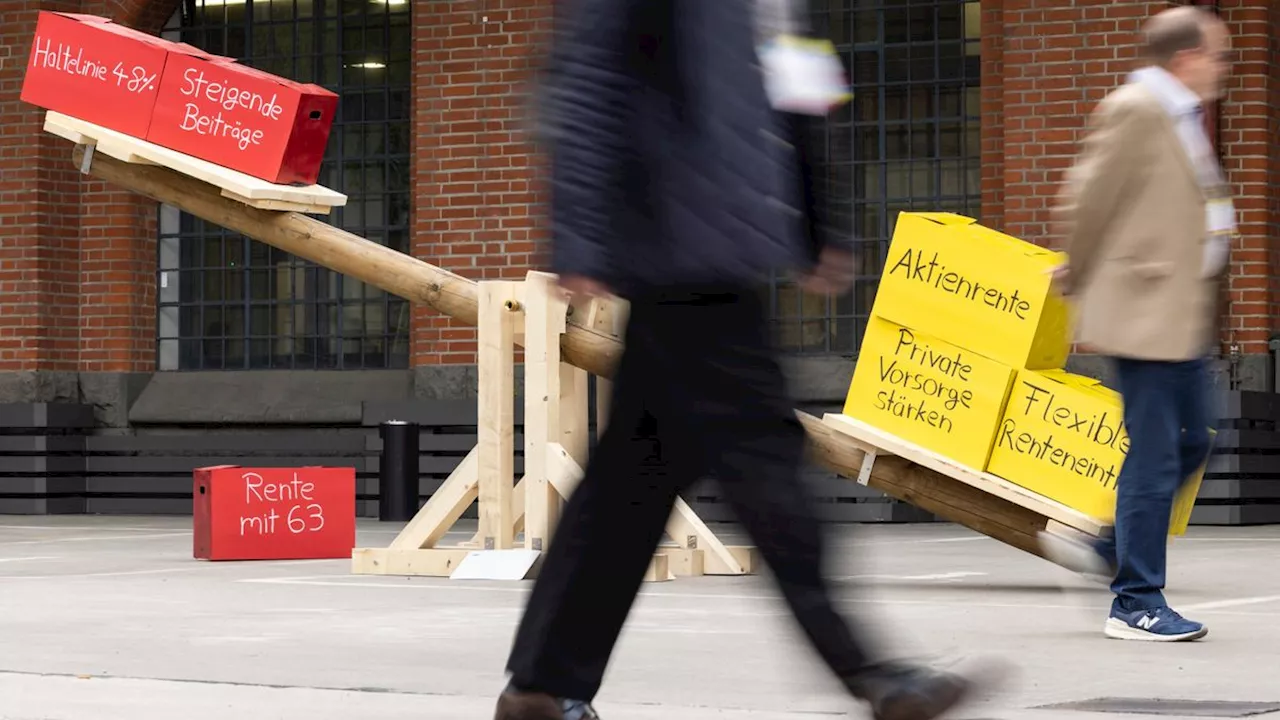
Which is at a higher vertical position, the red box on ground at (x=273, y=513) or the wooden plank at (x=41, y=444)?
the red box on ground at (x=273, y=513)

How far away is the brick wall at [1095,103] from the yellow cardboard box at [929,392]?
17.7 ft

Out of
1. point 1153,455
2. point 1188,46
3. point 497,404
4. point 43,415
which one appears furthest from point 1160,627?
point 43,415

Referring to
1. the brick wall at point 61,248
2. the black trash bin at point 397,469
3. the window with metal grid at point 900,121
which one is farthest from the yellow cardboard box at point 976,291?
the brick wall at point 61,248

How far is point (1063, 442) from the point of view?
27.1ft

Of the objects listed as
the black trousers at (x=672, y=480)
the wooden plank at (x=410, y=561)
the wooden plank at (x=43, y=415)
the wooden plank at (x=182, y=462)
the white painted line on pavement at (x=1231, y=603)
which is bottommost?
the wooden plank at (x=182, y=462)

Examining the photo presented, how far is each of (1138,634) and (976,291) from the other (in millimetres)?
2277

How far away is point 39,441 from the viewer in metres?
16.5

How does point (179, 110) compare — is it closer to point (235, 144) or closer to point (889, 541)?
point (235, 144)

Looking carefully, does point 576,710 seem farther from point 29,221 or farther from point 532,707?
point 29,221

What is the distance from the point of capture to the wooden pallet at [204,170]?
9.34m

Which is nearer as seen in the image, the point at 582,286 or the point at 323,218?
the point at 582,286

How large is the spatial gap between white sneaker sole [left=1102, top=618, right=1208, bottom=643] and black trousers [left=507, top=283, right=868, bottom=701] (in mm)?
2952

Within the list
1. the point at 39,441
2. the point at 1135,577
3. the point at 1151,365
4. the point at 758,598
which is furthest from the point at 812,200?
the point at 39,441

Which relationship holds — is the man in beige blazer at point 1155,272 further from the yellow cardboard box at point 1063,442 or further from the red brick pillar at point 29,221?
the red brick pillar at point 29,221
